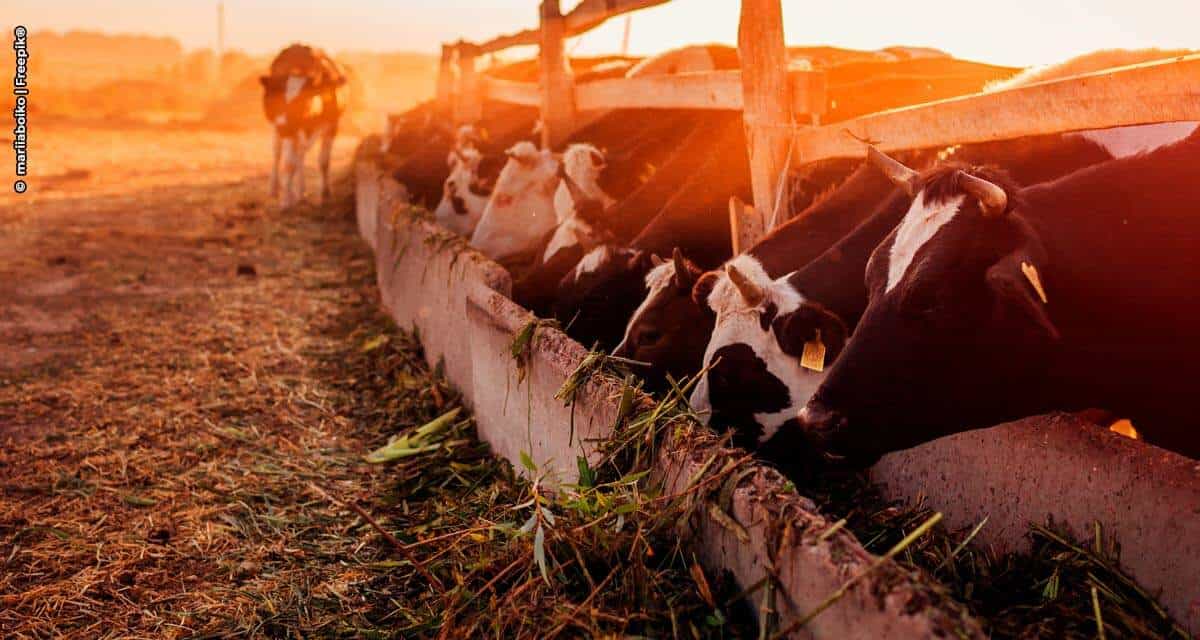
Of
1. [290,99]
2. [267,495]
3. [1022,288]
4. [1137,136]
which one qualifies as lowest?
[267,495]

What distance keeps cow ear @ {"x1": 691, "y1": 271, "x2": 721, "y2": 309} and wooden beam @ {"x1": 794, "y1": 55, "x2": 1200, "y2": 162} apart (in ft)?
2.88

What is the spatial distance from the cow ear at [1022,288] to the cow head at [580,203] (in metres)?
3.12

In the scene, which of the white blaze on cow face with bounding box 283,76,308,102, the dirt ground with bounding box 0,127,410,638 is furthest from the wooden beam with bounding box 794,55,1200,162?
the white blaze on cow face with bounding box 283,76,308,102

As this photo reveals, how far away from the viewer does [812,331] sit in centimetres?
371

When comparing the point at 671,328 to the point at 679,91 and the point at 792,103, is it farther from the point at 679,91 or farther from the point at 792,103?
the point at 679,91

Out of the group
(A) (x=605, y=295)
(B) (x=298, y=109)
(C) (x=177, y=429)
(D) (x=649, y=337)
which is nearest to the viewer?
(D) (x=649, y=337)

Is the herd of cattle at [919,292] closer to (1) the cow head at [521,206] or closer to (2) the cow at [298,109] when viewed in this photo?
(1) the cow head at [521,206]

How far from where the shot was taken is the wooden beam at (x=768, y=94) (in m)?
4.87

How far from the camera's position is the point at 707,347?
4.25 meters

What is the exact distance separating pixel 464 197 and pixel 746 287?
18.3 ft

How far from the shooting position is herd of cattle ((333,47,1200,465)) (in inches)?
119

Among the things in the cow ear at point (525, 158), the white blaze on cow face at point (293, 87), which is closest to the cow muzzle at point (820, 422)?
the cow ear at point (525, 158)

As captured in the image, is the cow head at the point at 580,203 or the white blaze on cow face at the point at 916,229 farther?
the cow head at the point at 580,203

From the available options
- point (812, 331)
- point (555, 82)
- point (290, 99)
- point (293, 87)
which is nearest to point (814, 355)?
point (812, 331)
